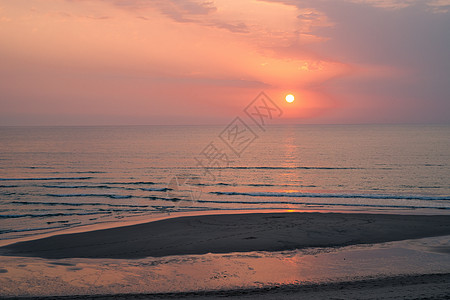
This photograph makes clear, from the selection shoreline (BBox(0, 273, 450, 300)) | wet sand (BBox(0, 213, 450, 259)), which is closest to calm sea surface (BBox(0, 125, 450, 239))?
wet sand (BBox(0, 213, 450, 259))

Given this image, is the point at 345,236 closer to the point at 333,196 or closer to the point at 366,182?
the point at 333,196

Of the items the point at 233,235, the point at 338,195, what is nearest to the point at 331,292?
the point at 233,235

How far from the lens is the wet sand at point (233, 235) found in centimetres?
1310

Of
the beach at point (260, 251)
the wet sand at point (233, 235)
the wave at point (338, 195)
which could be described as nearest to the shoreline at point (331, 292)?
the beach at point (260, 251)

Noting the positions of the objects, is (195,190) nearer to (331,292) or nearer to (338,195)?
(338,195)

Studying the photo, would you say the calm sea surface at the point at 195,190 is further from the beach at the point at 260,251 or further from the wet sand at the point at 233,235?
the beach at the point at 260,251

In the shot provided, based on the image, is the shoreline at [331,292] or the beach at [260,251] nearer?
the shoreline at [331,292]

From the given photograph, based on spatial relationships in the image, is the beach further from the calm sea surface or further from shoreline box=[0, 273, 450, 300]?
the calm sea surface

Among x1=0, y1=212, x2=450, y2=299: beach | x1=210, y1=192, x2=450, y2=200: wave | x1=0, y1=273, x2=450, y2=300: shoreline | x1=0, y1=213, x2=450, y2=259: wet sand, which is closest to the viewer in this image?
x1=0, y1=273, x2=450, y2=300: shoreline

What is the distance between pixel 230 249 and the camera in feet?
42.5

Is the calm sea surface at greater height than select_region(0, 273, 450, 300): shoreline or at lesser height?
greater

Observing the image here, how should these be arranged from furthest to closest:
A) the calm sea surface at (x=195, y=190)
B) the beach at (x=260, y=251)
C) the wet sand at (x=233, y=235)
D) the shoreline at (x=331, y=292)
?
the calm sea surface at (x=195, y=190)
the wet sand at (x=233, y=235)
the beach at (x=260, y=251)
the shoreline at (x=331, y=292)

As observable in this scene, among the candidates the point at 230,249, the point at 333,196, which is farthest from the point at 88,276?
the point at 333,196

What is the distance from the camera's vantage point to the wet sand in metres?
13.1
